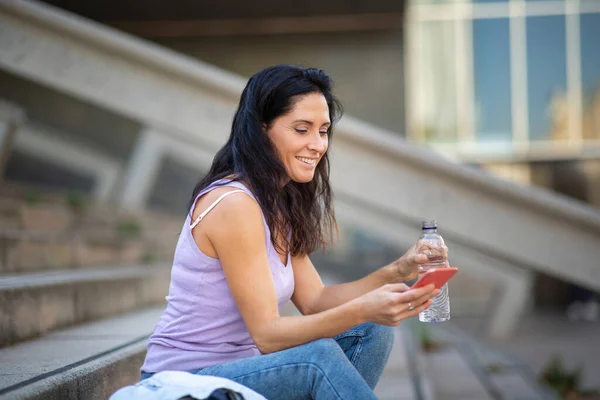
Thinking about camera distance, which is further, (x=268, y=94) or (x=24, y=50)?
(x=24, y=50)

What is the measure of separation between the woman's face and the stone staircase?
96 centimetres

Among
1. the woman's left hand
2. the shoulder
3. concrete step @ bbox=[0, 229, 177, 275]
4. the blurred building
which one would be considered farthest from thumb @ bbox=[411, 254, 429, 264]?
the blurred building

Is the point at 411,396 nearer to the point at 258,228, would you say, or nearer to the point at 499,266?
the point at 258,228

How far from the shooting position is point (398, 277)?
267cm

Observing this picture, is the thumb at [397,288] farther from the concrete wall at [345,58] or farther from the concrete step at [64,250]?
the concrete wall at [345,58]

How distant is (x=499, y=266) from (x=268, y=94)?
6.82 meters

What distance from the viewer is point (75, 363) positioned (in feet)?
8.35

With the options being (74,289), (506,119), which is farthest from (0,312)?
(506,119)

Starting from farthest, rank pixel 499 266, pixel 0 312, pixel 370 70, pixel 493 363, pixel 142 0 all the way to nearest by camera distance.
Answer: pixel 370 70
pixel 142 0
pixel 499 266
pixel 493 363
pixel 0 312

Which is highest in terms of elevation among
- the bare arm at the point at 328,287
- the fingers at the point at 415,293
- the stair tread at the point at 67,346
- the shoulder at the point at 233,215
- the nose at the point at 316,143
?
the nose at the point at 316,143

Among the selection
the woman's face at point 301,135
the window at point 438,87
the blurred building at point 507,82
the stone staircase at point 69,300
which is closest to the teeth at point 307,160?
the woman's face at point 301,135

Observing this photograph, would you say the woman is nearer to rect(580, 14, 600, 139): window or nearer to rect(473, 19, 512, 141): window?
rect(473, 19, 512, 141): window

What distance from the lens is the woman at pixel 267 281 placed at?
215cm

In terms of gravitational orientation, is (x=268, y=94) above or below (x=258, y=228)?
above
